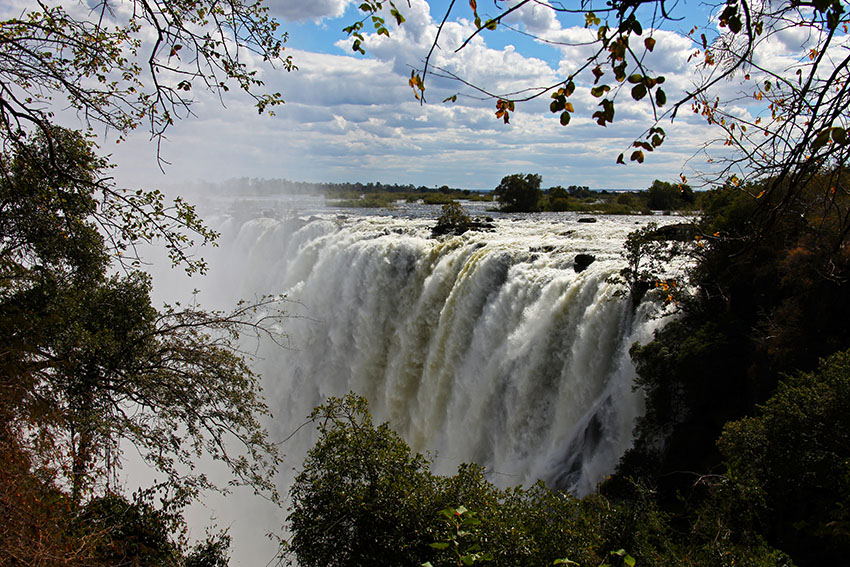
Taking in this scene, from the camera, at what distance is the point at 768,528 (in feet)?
18.2

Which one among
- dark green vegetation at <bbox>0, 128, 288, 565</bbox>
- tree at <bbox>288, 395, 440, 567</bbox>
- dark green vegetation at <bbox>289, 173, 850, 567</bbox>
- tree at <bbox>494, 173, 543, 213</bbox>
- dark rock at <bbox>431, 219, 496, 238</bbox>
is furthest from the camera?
tree at <bbox>494, 173, 543, 213</bbox>

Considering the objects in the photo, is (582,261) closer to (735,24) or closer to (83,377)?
(83,377)

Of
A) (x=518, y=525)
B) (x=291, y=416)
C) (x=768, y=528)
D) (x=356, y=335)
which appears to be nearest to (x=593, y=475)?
(x=768, y=528)

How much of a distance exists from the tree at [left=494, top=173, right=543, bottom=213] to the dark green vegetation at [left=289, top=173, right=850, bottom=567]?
26829 mm

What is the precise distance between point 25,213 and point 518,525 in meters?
6.30

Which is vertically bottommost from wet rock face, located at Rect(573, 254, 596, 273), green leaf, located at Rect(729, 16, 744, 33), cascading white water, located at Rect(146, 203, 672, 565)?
cascading white water, located at Rect(146, 203, 672, 565)

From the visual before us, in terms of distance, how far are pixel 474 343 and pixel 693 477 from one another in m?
5.68

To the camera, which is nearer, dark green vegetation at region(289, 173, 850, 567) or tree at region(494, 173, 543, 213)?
dark green vegetation at region(289, 173, 850, 567)

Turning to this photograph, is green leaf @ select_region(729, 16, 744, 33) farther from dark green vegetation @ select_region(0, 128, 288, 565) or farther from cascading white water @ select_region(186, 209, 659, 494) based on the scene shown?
cascading white water @ select_region(186, 209, 659, 494)

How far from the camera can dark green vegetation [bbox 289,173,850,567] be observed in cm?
470

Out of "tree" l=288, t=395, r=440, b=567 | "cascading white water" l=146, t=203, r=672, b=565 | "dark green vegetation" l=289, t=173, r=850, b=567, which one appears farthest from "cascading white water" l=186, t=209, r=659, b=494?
"tree" l=288, t=395, r=440, b=567

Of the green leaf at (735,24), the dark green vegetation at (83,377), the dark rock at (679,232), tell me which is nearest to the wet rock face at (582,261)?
the dark rock at (679,232)

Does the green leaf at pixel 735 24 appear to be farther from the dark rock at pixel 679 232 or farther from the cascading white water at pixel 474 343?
the dark rock at pixel 679 232

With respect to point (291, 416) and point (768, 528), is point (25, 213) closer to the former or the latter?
point (768, 528)
